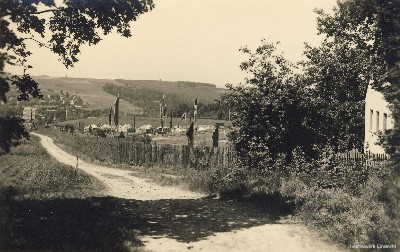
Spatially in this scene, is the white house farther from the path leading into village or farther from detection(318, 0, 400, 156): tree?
the path leading into village

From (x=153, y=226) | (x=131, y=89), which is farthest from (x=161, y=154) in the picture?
(x=131, y=89)

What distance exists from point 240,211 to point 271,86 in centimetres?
538

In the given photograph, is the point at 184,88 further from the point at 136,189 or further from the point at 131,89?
the point at 136,189

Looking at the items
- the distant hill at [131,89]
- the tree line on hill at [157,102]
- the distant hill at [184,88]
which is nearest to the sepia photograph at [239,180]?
the tree line on hill at [157,102]

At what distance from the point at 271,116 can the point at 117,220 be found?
→ 24.4 ft

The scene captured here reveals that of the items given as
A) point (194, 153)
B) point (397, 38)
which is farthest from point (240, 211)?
point (194, 153)

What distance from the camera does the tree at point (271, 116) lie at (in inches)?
589

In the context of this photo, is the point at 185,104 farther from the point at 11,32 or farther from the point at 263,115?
the point at 11,32

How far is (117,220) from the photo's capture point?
406 inches

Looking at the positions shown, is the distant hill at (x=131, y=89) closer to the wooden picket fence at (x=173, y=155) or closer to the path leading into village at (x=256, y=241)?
the wooden picket fence at (x=173, y=155)

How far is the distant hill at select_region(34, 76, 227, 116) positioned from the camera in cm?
8951

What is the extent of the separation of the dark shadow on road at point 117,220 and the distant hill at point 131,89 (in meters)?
71.0

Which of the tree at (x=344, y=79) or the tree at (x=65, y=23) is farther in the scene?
the tree at (x=344, y=79)

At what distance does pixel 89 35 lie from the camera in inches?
434
